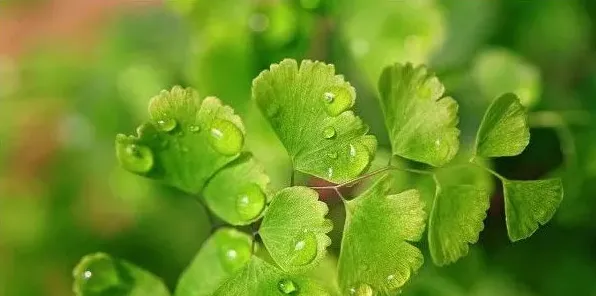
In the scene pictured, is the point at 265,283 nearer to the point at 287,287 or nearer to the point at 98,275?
the point at 287,287

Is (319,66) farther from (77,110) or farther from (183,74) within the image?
(77,110)

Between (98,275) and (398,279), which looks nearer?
(398,279)

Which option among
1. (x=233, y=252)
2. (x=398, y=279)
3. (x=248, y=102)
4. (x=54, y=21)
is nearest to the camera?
(x=398, y=279)

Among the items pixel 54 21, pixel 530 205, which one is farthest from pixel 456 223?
pixel 54 21

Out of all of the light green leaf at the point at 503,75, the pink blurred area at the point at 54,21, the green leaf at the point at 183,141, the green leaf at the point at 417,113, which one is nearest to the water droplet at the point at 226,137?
the green leaf at the point at 183,141

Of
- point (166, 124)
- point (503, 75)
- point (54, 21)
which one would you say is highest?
point (166, 124)

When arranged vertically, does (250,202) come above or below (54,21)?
above
